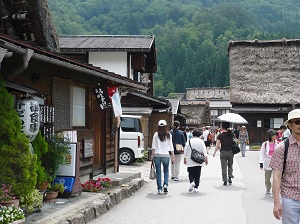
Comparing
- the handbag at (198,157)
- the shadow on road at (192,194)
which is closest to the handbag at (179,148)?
the handbag at (198,157)

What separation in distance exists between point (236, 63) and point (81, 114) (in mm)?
29925

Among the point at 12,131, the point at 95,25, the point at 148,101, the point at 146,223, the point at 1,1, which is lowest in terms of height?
the point at 146,223

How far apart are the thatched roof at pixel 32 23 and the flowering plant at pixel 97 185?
3390 millimetres

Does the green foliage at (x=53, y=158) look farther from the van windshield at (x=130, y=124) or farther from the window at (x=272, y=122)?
the window at (x=272, y=122)

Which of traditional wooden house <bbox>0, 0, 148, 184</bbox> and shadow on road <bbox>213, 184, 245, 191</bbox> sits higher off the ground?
traditional wooden house <bbox>0, 0, 148, 184</bbox>

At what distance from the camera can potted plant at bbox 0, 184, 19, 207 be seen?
242 inches

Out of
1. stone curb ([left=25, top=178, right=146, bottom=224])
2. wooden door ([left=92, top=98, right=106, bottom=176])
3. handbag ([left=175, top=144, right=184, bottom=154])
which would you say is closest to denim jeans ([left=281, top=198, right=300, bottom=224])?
stone curb ([left=25, top=178, right=146, bottom=224])

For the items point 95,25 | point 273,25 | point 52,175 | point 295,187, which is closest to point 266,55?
point 52,175

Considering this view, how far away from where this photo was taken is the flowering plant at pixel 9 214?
19.0ft

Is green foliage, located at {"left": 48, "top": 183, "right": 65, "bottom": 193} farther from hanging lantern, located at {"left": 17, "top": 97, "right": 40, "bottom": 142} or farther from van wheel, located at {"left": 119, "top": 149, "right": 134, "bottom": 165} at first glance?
van wheel, located at {"left": 119, "top": 149, "right": 134, "bottom": 165}

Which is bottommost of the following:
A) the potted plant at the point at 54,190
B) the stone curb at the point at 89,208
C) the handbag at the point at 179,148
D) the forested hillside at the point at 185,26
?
the stone curb at the point at 89,208

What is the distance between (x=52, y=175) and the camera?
8469 millimetres

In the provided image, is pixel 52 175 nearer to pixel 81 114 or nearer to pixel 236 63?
pixel 81 114

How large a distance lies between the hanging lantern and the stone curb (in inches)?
53.2
